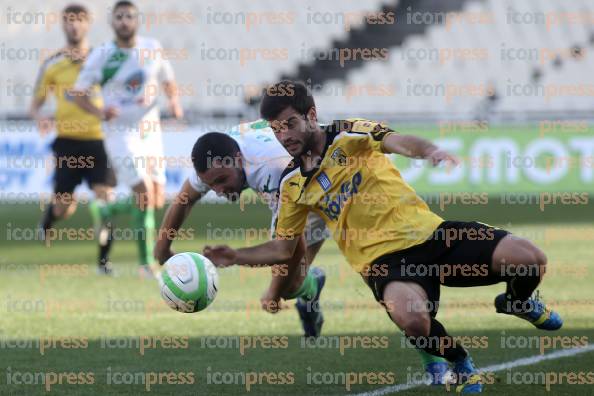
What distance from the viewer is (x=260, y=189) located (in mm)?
6484

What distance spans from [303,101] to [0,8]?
22844 mm

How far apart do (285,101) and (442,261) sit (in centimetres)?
110

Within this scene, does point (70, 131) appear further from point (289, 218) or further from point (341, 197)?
point (341, 197)

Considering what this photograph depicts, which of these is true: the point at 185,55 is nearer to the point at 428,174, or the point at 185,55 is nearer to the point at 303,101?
the point at 428,174

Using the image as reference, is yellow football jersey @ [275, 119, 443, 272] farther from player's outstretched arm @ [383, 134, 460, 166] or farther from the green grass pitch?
the green grass pitch

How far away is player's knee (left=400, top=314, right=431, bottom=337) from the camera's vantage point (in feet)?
17.0

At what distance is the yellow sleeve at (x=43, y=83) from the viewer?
13.3m

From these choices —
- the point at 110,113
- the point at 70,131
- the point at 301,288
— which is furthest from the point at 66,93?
the point at 301,288

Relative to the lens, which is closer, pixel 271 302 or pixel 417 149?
pixel 417 149

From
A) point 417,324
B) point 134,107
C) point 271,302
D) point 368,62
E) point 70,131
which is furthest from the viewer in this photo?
point 368,62

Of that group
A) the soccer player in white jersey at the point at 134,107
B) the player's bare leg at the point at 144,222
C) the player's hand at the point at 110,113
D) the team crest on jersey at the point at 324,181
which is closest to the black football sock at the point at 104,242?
the soccer player in white jersey at the point at 134,107

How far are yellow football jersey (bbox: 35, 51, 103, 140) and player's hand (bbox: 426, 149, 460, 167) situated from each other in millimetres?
8798

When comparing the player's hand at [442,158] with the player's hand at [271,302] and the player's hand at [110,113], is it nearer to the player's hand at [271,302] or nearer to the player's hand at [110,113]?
the player's hand at [271,302]

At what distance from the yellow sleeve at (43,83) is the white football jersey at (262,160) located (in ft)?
23.8
